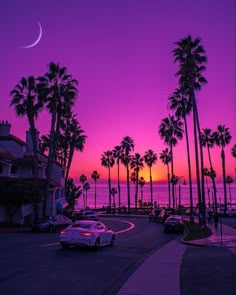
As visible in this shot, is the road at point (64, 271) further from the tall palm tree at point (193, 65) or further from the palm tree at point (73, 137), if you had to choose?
the palm tree at point (73, 137)

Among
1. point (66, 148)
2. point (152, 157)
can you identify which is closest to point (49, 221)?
point (66, 148)

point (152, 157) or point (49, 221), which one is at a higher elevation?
point (152, 157)

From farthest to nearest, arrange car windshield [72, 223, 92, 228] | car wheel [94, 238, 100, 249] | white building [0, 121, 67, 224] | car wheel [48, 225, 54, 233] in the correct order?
1. white building [0, 121, 67, 224]
2. car wheel [48, 225, 54, 233]
3. car windshield [72, 223, 92, 228]
4. car wheel [94, 238, 100, 249]

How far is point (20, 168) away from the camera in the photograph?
45.1 metres

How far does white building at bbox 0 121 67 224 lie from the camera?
3956cm

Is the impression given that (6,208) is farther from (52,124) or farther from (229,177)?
(229,177)

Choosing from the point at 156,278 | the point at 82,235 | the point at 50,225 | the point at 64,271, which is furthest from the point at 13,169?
the point at 156,278

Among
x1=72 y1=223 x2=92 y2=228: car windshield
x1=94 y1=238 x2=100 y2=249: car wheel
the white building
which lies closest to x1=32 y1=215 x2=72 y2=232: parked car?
the white building

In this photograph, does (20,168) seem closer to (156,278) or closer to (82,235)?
(82,235)

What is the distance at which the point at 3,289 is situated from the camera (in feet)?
28.5

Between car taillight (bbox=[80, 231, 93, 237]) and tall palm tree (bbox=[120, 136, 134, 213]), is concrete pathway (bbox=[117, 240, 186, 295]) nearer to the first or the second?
car taillight (bbox=[80, 231, 93, 237])

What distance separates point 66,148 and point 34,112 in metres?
18.8

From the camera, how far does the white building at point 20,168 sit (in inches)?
1558

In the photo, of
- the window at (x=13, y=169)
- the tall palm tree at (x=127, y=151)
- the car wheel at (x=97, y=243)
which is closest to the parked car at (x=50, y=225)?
the window at (x=13, y=169)
